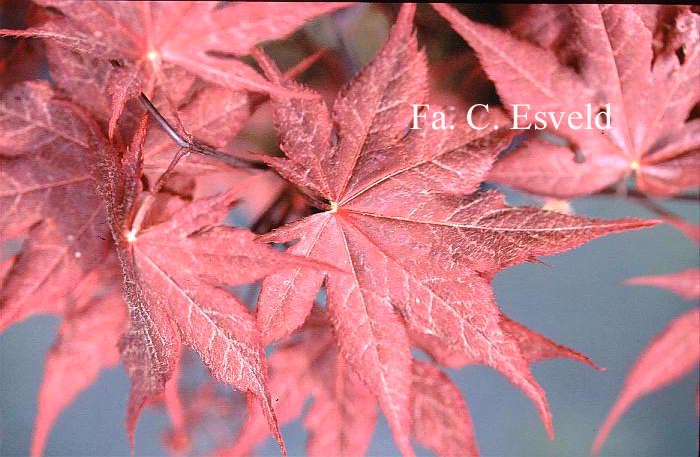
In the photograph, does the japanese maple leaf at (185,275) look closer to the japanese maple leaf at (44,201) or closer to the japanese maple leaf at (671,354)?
the japanese maple leaf at (44,201)

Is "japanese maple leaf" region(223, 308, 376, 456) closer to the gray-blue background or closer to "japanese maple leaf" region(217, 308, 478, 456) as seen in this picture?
"japanese maple leaf" region(217, 308, 478, 456)

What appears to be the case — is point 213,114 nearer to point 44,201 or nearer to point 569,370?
point 44,201

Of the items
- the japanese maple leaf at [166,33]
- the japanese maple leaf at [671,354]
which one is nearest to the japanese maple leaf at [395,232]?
the japanese maple leaf at [166,33]

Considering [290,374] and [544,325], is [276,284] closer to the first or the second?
[290,374]

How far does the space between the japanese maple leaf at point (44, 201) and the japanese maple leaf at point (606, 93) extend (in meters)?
0.27

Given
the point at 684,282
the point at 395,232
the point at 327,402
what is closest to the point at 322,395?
the point at 327,402

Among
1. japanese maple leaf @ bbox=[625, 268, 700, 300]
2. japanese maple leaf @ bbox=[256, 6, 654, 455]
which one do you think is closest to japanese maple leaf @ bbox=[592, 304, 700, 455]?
japanese maple leaf @ bbox=[625, 268, 700, 300]

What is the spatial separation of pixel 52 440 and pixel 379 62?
0.55 metres

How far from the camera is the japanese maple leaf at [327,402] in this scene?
426 mm

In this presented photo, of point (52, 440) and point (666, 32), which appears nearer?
point (666, 32)

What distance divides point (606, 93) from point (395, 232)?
19 centimetres

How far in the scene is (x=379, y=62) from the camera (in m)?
0.31

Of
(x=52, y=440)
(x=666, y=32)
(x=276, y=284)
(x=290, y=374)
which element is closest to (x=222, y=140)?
(x=276, y=284)

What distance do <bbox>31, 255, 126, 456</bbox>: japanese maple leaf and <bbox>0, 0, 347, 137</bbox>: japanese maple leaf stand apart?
194 mm
